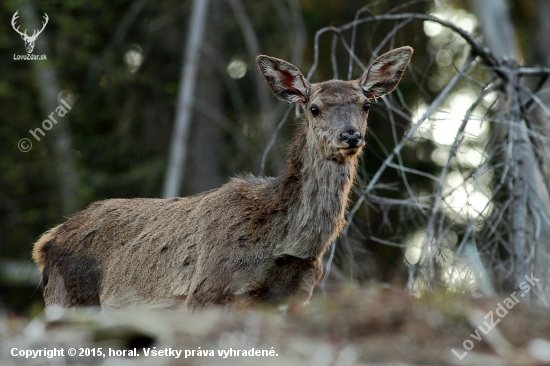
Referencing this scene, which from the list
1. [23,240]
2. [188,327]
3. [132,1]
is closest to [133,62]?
[132,1]

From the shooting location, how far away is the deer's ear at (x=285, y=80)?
7.40m

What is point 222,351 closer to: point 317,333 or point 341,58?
point 317,333

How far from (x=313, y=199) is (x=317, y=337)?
2.39 m

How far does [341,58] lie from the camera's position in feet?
67.3

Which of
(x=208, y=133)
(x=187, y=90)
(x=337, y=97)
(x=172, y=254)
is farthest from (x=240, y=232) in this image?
(x=208, y=133)

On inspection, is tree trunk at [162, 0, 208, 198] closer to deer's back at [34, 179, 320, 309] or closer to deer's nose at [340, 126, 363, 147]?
deer's back at [34, 179, 320, 309]

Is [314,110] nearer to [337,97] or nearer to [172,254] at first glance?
[337,97]

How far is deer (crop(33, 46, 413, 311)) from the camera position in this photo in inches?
257

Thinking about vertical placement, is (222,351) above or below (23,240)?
above

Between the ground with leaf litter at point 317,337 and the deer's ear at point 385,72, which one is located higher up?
the deer's ear at point 385,72

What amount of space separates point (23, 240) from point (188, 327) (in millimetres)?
15685

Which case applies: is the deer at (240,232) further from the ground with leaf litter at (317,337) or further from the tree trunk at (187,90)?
the tree trunk at (187,90)
